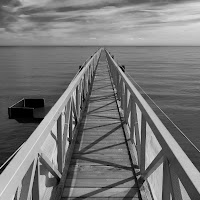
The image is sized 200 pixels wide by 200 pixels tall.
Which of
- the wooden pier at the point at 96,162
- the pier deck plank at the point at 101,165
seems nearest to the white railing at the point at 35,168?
the wooden pier at the point at 96,162

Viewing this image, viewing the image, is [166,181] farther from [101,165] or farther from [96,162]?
[96,162]

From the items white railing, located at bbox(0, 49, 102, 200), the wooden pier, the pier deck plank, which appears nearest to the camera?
white railing, located at bbox(0, 49, 102, 200)

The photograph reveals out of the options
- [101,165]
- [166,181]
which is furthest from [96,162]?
[166,181]

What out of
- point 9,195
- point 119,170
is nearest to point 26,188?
point 9,195

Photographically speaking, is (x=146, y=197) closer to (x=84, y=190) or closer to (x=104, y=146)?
(x=84, y=190)

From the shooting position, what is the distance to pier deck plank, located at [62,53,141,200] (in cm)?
353

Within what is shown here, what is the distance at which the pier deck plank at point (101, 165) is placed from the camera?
11.6ft

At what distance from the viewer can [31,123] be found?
1944 centimetres

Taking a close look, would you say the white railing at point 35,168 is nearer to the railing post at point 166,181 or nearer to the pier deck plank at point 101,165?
the pier deck plank at point 101,165

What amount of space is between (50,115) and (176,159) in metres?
1.59

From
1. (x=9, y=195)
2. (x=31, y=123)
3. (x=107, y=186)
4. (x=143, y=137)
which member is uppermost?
(x=9, y=195)

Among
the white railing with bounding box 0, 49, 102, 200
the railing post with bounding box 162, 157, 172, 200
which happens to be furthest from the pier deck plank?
the railing post with bounding box 162, 157, 172, 200

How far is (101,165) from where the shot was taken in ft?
14.2

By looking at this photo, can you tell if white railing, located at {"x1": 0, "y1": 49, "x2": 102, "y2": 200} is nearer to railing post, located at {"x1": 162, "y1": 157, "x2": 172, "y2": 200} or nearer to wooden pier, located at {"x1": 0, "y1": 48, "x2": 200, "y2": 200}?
wooden pier, located at {"x1": 0, "y1": 48, "x2": 200, "y2": 200}
